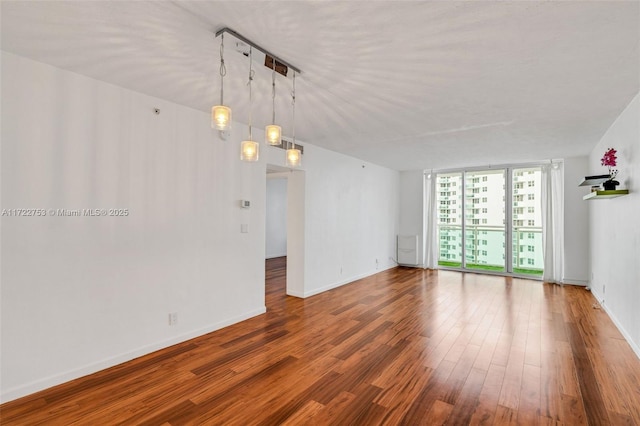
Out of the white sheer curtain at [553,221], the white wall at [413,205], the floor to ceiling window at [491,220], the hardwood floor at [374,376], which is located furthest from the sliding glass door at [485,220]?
the hardwood floor at [374,376]

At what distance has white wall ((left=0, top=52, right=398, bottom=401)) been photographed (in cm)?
228

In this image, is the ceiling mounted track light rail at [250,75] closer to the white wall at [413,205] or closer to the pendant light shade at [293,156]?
the pendant light shade at [293,156]

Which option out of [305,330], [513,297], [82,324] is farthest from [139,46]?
[513,297]

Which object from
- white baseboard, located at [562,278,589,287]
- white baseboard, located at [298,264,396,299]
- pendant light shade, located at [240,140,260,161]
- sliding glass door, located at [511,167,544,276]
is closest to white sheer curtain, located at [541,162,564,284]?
white baseboard, located at [562,278,589,287]

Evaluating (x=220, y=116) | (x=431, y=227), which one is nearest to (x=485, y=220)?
(x=431, y=227)

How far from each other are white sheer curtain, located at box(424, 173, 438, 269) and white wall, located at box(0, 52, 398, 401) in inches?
188

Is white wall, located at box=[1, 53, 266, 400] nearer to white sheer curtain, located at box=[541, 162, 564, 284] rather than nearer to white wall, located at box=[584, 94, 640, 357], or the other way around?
white wall, located at box=[584, 94, 640, 357]

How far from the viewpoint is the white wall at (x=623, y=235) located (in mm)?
3023

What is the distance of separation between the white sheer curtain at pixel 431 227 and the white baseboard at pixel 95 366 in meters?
5.55

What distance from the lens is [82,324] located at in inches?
101

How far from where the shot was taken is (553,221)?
20.5ft

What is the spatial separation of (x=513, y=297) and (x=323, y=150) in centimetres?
409

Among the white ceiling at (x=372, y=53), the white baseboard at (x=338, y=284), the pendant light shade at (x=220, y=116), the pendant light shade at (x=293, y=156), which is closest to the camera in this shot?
the white ceiling at (x=372, y=53)

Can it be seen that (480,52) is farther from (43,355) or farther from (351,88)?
(43,355)
